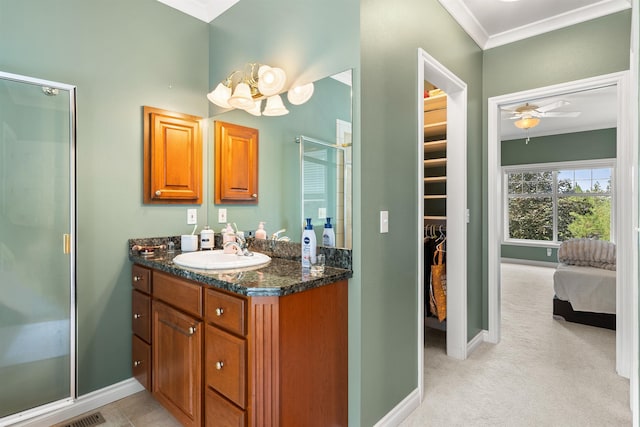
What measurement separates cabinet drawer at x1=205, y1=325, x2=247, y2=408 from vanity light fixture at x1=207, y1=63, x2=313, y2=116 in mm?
1283

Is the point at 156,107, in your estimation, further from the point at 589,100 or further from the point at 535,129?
the point at 535,129

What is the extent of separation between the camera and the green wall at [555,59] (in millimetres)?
2506

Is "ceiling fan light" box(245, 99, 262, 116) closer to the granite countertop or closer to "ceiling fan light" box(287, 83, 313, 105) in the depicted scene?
"ceiling fan light" box(287, 83, 313, 105)

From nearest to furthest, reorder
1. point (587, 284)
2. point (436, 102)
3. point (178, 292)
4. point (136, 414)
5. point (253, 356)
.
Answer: point (253, 356)
point (178, 292)
point (136, 414)
point (436, 102)
point (587, 284)

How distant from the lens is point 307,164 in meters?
1.95

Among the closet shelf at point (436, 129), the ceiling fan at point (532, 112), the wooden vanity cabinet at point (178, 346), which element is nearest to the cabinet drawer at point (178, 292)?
the wooden vanity cabinet at point (178, 346)

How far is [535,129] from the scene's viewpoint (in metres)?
6.64

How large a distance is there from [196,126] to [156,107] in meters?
0.30

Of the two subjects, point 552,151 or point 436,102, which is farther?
point 552,151

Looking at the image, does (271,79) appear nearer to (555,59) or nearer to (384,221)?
(384,221)

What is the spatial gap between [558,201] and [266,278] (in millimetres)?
7600

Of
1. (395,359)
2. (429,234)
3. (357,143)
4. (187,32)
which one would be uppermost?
(187,32)

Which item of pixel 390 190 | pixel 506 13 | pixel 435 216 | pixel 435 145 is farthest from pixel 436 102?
pixel 390 190

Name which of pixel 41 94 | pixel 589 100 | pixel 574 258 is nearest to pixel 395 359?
pixel 41 94
